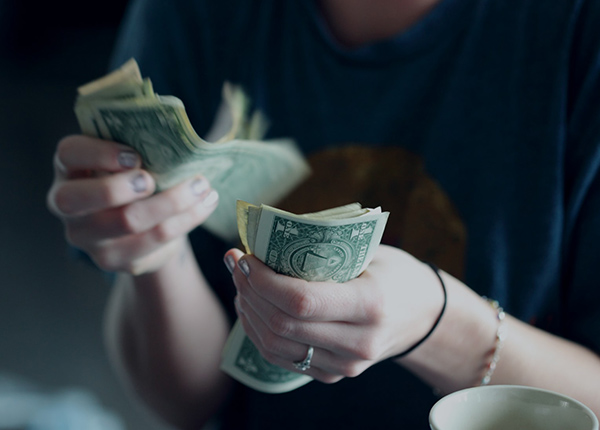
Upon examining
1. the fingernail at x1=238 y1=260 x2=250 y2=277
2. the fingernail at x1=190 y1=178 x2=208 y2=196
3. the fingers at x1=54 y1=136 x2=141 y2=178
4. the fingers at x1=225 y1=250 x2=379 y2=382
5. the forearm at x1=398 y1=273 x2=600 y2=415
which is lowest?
the forearm at x1=398 y1=273 x2=600 y2=415

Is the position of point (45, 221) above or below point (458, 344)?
below

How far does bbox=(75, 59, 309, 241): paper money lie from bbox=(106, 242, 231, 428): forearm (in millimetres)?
120

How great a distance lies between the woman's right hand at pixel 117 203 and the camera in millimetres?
527

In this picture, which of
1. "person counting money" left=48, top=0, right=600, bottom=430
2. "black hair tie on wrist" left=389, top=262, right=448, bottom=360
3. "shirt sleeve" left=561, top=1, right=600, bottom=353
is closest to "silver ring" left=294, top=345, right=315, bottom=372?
"person counting money" left=48, top=0, right=600, bottom=430

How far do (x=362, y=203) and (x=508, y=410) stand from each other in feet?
1.28

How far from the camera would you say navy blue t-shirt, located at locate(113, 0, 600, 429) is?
657mm

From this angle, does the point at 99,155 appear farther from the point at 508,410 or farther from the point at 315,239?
the point at 508,410

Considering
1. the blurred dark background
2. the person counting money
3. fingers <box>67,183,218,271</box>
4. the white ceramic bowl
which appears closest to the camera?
the white ceramic bowl

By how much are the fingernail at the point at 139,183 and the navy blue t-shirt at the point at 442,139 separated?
212 millimetres

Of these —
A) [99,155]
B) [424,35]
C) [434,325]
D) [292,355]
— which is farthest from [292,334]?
[424,35]

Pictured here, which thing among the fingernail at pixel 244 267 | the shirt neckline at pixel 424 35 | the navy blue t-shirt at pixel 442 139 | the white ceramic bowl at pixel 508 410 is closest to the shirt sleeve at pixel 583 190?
the navy blue t-shirt at pixel 442 139

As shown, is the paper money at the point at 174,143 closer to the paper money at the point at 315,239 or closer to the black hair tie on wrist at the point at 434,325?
the paper money at the point at 315,239

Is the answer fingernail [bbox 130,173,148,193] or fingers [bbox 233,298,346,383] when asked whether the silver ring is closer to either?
fingers [bbox 233,298,346,383]

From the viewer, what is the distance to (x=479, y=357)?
522mm
